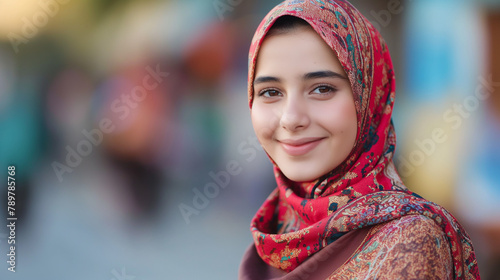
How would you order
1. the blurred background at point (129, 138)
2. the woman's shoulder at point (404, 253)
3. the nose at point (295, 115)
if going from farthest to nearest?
the blurred background at point (129, 138) < the nose at point (295, 115) < the woman's shoulder at point (404, 253)

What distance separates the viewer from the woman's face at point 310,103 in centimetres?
96

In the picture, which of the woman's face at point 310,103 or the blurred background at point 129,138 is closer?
the woman's face at point 310,103

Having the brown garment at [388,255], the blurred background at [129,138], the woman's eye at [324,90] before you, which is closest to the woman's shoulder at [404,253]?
the brown garment at [388,255]

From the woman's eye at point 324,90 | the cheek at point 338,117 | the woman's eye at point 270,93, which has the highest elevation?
the woman's eye at point 270,93

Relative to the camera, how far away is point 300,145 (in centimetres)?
99

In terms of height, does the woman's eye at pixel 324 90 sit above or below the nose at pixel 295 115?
above

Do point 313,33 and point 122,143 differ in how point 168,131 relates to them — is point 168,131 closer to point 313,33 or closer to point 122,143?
point 122,143

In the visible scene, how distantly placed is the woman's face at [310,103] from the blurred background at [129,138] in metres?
1.36

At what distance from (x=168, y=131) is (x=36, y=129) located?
30.0 inches

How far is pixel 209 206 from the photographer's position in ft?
8.13

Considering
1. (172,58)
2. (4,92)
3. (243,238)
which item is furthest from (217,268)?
(4,92)

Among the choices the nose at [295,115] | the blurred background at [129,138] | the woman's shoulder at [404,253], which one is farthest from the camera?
the blurred background at [129,138]

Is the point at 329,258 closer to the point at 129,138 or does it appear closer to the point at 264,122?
the point at 264,122

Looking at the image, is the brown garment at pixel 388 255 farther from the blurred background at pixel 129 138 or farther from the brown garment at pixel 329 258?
the blurred background at pixel 129 138
